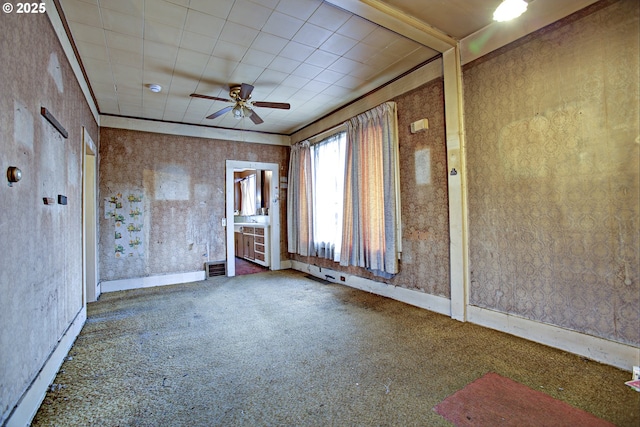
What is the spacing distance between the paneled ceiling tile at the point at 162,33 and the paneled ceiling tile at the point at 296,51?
3.18ft

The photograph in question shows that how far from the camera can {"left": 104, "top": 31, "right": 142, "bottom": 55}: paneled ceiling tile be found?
8.82 ft

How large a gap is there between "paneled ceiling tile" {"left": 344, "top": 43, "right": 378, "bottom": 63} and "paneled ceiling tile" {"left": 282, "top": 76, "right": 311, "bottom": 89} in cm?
72

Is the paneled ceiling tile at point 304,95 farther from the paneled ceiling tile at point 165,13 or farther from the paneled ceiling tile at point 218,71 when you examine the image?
the paneled ceiling tile at point 165,13

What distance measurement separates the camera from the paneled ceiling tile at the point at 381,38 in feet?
8.95

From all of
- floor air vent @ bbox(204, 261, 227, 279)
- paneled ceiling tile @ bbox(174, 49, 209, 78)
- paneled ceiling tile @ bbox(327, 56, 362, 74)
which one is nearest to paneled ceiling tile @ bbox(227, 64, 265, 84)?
paneled ceiling tile @ bbox(174, 49, 209, 78)

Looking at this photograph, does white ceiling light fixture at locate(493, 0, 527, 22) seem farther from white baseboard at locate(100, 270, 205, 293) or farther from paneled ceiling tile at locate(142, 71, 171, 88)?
white baseboard at locate(100, 270, 205, 293)

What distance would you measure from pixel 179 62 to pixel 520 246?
3.76 metres

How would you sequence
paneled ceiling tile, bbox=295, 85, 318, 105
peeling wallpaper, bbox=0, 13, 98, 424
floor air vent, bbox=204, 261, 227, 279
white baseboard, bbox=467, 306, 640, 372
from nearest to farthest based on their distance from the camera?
peeling wallpaper, bbox=0, 13, 98, 424 → white baseboard, bbox=467, 306, 640, 372 → paneled ceiling tile, bbox=295, 85, 318, 105 → floor air vent, bbox=204, 261, 227, 279

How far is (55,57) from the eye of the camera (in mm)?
2279

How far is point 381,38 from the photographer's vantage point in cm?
282

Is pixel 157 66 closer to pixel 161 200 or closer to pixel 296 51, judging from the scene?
pixel 296 51

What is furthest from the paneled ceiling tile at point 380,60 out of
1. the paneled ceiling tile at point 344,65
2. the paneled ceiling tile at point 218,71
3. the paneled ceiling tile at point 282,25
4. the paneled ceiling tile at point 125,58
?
the paneled ceiling tile at point 125,58

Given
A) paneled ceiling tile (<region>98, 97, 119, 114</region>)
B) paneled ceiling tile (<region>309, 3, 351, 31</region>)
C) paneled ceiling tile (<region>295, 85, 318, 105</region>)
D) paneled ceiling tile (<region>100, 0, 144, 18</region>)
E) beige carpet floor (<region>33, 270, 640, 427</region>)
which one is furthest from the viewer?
paneled ceiling tile (<region>98, 97, 119, 114</region>)

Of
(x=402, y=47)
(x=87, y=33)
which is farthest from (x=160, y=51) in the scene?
(x=402, y=47)
